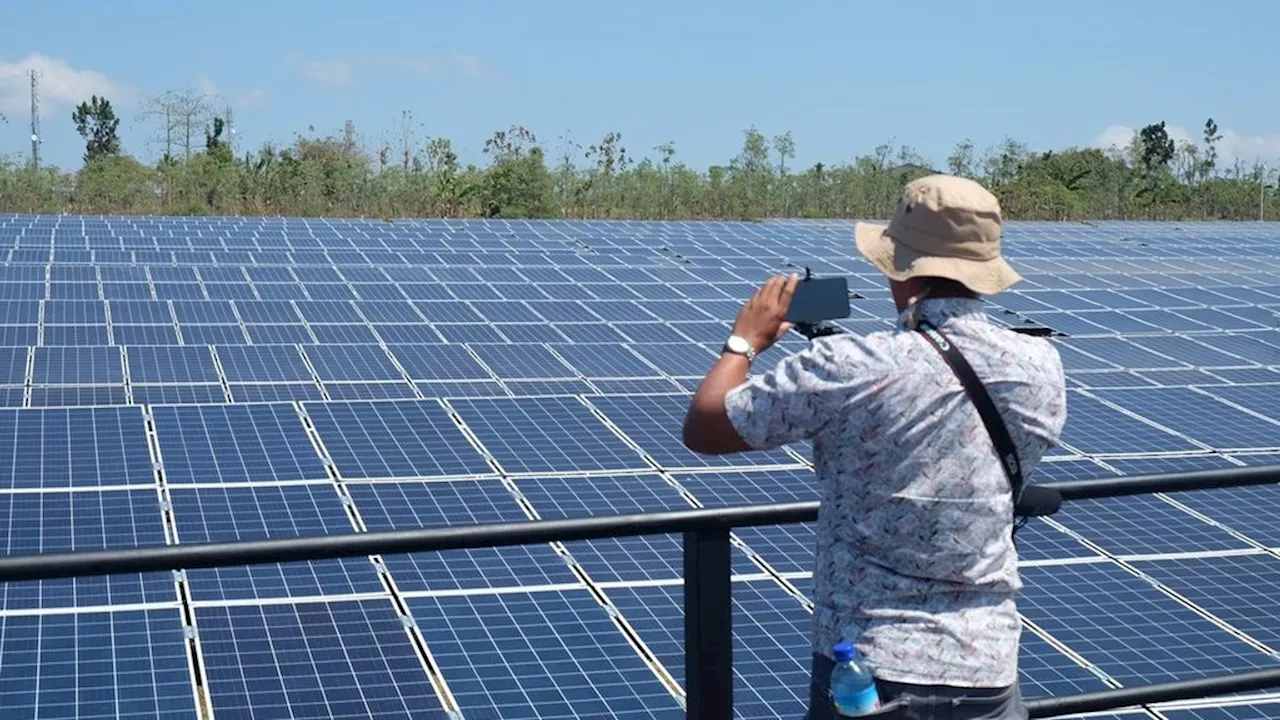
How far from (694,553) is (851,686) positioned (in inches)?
23.9

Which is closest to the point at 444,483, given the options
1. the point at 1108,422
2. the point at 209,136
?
the point at 1108,422

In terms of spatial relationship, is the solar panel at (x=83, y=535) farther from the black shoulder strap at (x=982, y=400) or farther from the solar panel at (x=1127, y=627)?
the black shoulder strap at (x=982, y=400)

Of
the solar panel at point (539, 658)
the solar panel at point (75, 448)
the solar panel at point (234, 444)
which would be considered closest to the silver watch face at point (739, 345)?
the solar panel at point (539, 658)

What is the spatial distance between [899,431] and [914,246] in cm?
41

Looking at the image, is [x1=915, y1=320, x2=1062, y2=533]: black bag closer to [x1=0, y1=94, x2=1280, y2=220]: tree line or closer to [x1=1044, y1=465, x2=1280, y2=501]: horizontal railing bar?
[x1=1044, y1=465, x2=1280, y2=501]: horizontal railing bar

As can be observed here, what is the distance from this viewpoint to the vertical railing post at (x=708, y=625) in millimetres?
3623

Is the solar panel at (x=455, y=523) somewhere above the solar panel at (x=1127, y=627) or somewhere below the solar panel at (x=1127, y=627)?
above

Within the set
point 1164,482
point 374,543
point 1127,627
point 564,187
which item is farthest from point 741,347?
point 564,187

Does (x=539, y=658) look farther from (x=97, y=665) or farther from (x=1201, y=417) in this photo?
(x=1201, y=417)

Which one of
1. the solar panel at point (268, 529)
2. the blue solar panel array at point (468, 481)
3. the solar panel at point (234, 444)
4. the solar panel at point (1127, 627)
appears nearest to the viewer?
the blue solar panel array at point (468, 481)

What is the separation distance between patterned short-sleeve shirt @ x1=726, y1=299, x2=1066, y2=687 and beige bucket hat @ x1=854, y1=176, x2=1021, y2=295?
2.8 inches

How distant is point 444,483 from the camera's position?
1203 cm

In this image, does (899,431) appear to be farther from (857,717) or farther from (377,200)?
A: (377,200)

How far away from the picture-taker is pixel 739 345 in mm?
3309
